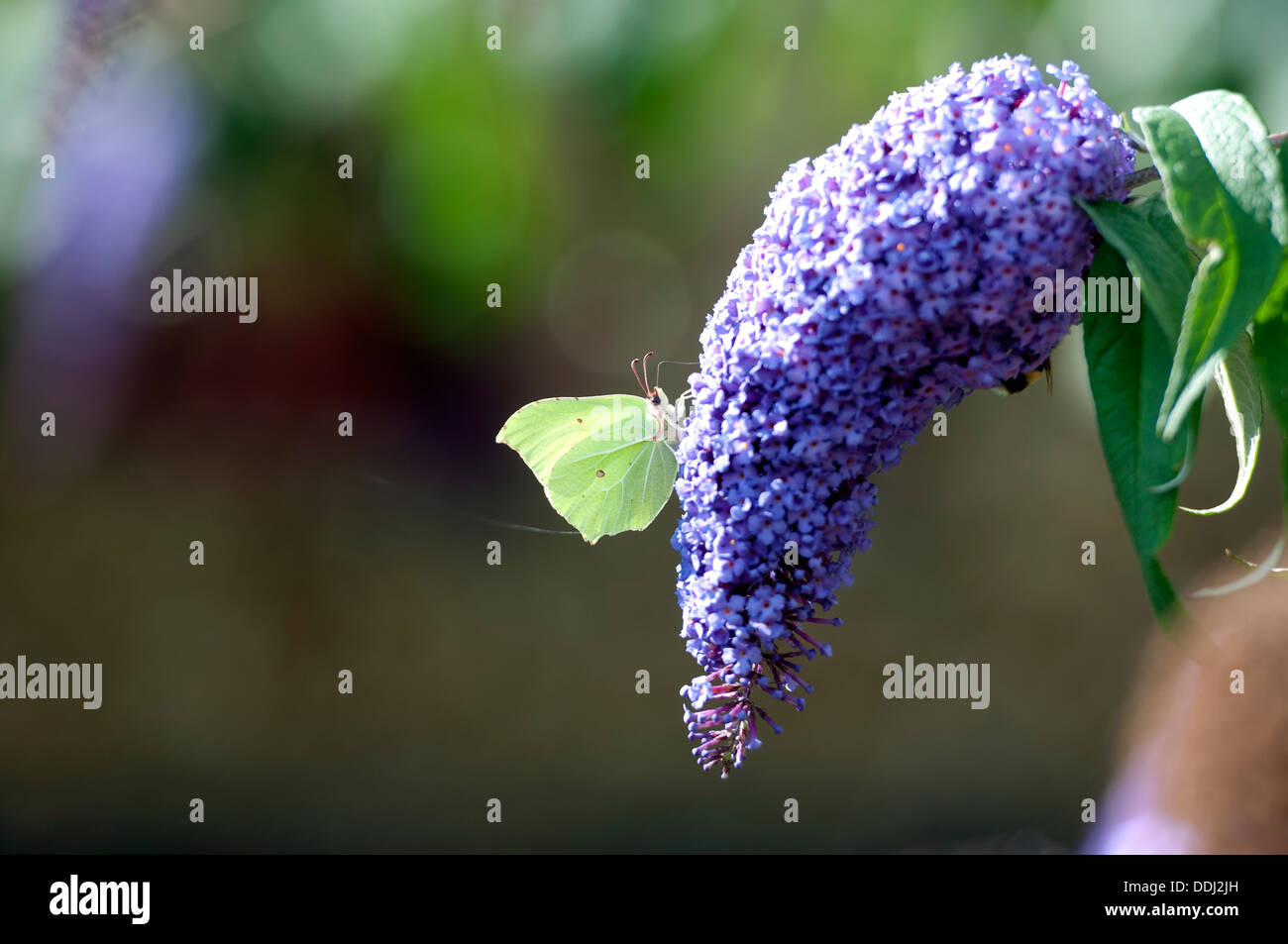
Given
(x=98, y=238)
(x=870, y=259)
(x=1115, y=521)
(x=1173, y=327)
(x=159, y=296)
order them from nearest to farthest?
1. (x=1173, y=327)
2. (x=870, y=259)
3. (x=98, y=238)
4. (x=159, y=296)
5. (x=1115, y=521)

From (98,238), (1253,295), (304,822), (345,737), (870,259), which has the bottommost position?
(304,822)

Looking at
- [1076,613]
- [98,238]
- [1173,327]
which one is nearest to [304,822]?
[98,238]

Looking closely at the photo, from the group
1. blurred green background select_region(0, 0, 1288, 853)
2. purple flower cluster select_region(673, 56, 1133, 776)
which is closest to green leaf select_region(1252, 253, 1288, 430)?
purple flower cluster select_region(673, 56, 1133, 776)

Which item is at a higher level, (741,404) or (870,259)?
(870,259)

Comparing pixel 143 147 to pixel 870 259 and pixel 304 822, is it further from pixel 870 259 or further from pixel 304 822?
pixel 304 822

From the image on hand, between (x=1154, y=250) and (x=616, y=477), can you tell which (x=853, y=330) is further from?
(x=616, y=477)
